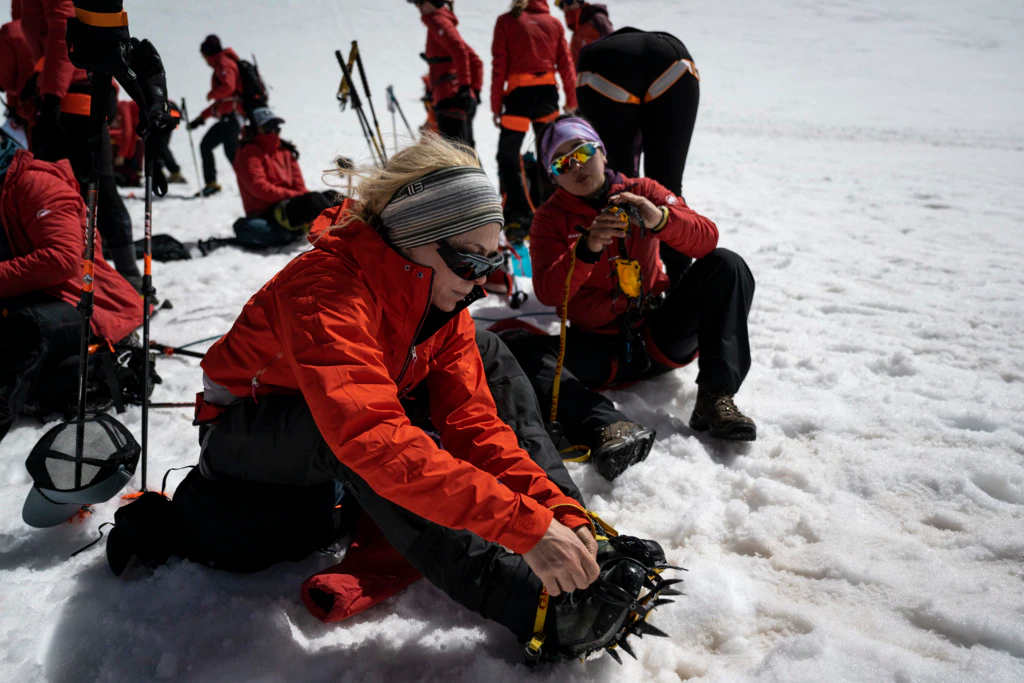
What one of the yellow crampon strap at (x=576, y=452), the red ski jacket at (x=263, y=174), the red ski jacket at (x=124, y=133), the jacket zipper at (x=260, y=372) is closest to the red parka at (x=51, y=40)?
the red ski jacket at (x=263, y=174)

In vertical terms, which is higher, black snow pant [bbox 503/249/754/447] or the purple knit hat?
the purple knit hat

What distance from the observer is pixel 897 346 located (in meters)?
3.25

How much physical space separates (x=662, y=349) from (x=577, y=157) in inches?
36.4

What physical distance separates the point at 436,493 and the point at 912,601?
1.34 metres

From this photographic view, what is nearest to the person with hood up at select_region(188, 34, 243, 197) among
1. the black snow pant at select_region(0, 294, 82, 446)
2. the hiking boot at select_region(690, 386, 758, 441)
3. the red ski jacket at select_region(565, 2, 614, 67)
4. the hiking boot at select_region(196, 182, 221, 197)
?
the hiking boot at select_region(196, 182, 221, 197)

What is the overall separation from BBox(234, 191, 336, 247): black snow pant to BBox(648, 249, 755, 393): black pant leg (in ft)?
12.0

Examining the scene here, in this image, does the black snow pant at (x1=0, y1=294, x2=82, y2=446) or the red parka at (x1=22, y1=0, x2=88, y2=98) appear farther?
the red parka at (x1=22, y1=0, x2=88, y2=98)

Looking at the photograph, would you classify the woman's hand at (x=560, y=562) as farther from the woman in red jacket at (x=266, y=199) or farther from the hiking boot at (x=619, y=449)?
the woman in red jacket at (x=266, y=199)

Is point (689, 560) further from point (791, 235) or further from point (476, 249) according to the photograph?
point (791, 235)

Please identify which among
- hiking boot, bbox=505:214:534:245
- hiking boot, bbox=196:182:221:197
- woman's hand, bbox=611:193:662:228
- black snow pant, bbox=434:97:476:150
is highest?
woman's hand, bbox=611:193:662:228

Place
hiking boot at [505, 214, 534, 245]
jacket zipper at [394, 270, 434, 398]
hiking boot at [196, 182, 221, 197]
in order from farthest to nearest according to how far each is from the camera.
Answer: hiking boot at [196, 182, 221, 197] → hiking boot at [505, 214, 534, 245] → jacket zipper at [394, 270, 434, 398]

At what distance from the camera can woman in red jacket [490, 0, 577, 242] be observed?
17.9 feet

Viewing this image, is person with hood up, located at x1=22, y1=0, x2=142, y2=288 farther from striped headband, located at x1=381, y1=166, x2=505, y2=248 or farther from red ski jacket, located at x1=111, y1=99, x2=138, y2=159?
red ski jacket, located at x1=111, y1=99, x2=138, y2=159

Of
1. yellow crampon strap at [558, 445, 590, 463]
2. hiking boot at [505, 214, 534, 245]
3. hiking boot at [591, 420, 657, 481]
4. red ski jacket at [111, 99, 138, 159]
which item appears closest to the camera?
hiking boot at [591, 420, 657, 481]
